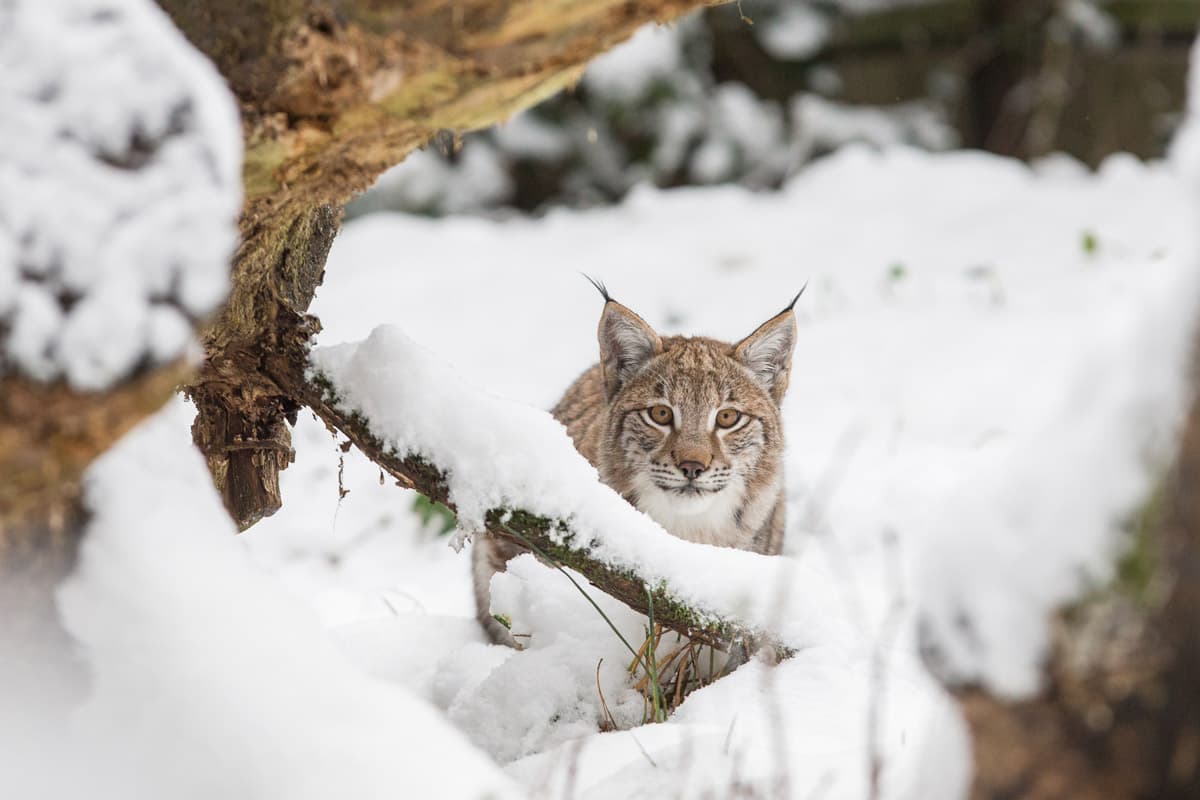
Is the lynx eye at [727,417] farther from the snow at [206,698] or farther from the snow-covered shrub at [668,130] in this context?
the snow-covered shrub at [668,130]

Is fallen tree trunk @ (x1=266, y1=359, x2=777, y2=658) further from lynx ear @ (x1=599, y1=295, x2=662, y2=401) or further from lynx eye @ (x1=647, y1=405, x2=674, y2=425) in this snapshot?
lynx ear @ (x1=599, y1=295, x2=662, y2=401)

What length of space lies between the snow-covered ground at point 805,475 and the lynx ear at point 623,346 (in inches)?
26.8

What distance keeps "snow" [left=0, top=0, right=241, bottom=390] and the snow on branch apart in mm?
919

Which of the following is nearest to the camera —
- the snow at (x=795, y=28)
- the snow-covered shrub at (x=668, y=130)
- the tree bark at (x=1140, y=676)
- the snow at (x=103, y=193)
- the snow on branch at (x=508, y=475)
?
the tree bark at (x=1140, y=676)

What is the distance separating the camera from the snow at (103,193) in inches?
56.5

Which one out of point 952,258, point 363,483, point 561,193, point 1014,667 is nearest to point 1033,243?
point 952,258

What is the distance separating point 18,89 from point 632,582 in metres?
1.44

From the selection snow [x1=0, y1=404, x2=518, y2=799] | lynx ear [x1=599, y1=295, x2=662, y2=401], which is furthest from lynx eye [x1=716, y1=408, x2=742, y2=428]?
snow [x1=0, y1=404, x2=518, y2=799]

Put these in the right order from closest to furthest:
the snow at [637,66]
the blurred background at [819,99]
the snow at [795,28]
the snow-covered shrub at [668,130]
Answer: the snow at [637,66]
the snow-covered shrub at [668,130]
the blurred background at [819,99]
the snow at [795,28]

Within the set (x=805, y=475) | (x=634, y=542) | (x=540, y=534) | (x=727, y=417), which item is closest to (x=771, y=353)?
(x=727, y=417)

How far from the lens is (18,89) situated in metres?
1.48

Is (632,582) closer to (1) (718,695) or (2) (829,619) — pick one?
(1) (718,695)

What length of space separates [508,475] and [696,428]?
52.0 inches

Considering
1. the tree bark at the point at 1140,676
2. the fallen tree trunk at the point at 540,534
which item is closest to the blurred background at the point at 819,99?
the fallen tree trunk at the point at 540,534
